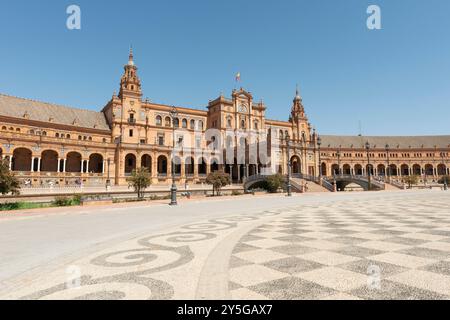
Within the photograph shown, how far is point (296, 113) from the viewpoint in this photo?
78.2 m

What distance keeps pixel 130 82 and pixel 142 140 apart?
1177 cm

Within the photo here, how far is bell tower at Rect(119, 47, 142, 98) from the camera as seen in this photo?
5159 centimetres

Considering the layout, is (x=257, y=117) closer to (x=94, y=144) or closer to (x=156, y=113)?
(x=156, y=113)

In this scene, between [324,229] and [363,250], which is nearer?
[363,250]

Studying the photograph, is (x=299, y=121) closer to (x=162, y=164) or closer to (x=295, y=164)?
(x=295, y=164)

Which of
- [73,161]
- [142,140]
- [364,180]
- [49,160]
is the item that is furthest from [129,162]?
[364,180]

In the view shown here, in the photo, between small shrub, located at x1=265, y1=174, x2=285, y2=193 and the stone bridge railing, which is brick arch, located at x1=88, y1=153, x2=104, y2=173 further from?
the stone bridge railing

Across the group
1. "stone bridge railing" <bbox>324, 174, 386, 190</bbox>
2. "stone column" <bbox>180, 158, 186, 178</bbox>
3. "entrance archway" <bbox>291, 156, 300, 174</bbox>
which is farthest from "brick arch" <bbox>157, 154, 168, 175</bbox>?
"entrance archway" <bbox>291, 156, 300, 174</bbox>

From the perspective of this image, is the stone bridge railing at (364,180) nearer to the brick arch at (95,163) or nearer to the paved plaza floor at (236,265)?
the paved plaza floor at (236,265)

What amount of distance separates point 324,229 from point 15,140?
44.4 meters

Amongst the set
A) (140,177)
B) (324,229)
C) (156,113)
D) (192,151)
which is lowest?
(324,229)

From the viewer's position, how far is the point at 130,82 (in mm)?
52438
